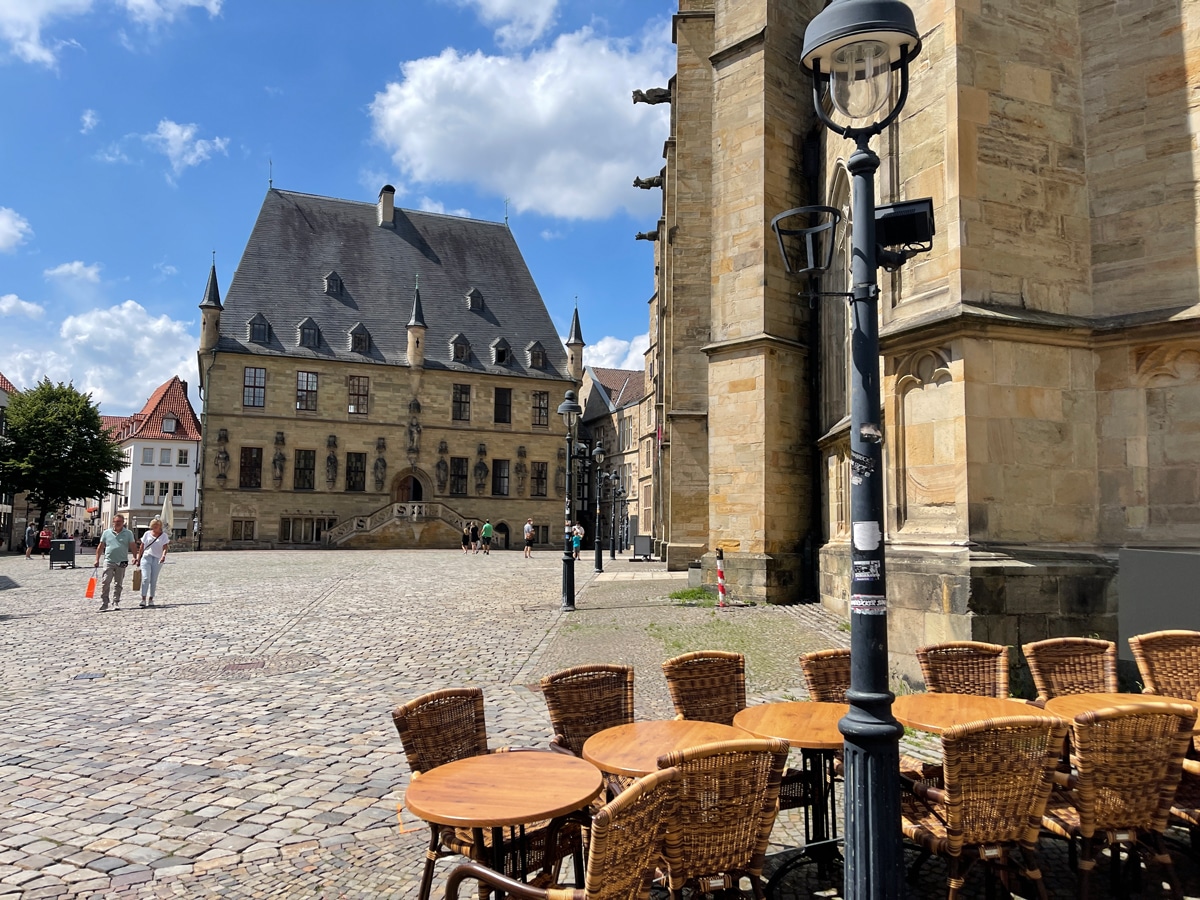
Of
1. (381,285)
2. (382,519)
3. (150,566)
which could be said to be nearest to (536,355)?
(381,285)

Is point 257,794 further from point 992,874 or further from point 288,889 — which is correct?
point 992,874

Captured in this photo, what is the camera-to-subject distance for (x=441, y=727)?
389cm

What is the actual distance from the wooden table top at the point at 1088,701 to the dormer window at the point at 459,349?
1824 inches

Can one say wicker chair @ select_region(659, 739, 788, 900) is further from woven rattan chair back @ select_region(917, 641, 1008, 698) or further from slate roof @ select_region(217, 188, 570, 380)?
slate roof @ select_region(217, 188, 570, 380)

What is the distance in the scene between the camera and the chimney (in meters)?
52.0

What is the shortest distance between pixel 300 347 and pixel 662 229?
2406 cm

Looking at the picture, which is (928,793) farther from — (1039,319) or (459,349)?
(459,349)

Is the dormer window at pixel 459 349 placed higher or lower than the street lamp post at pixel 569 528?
higher

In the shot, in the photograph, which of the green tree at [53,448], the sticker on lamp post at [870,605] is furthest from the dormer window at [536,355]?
the sticker on lamp post at [870,605]

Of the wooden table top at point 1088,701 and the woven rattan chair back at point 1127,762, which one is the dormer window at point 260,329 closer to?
the wooden table top at point 1088,701

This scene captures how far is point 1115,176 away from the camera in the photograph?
27.2 feet

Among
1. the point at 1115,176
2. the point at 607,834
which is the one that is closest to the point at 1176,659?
the point at 607,834

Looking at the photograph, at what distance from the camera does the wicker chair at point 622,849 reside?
8.43ft

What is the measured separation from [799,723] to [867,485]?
5.31ft
